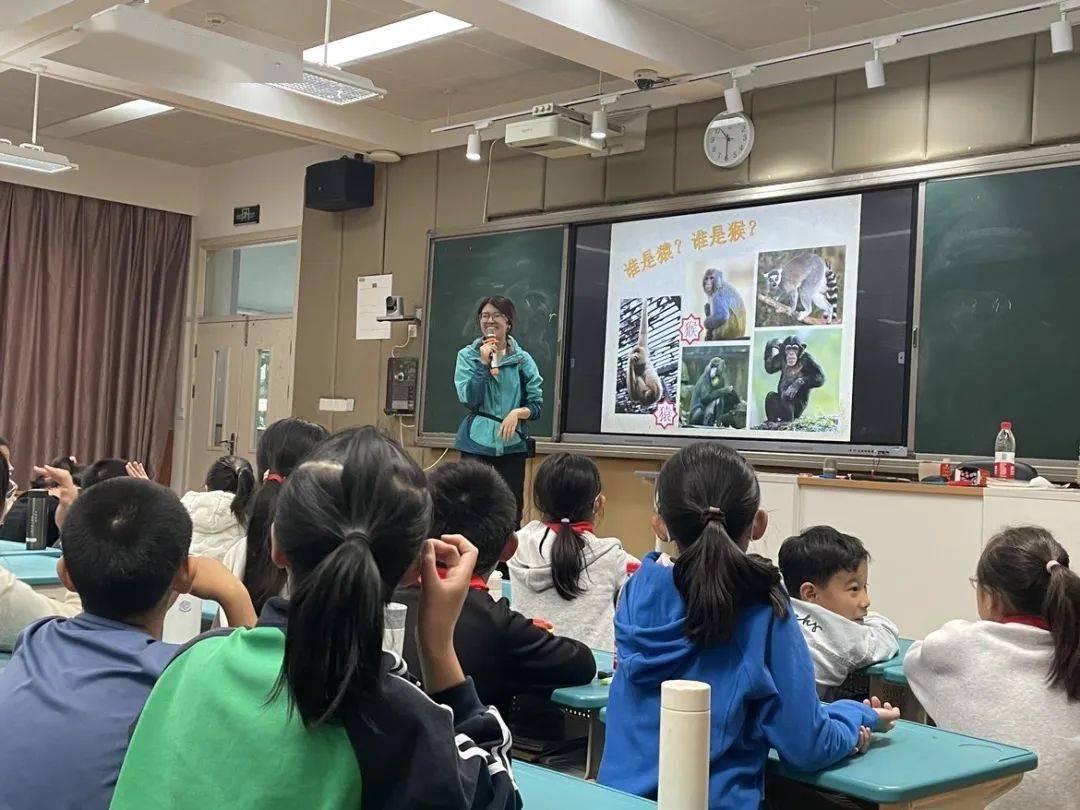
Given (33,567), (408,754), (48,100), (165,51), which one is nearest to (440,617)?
(408,754)

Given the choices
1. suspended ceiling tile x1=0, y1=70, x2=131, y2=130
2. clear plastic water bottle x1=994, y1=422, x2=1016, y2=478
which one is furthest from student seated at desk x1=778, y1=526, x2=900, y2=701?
suspended ceiling tile x1=0, y1=70, x2=131, y2=130

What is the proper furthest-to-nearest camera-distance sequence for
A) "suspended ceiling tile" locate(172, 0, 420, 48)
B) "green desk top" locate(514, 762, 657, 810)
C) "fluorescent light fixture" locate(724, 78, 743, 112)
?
"suspended ceiling tile" locate(172, 0, 420, 48) < "fluorescent light fixture" locate(724, 78, 743, 112) < "green desk top" locate(514, 762, 657, 810)

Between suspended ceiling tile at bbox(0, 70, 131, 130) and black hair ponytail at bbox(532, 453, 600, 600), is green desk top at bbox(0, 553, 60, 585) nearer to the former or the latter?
black hair ponytail at bbox(532, 453, 600, 600)

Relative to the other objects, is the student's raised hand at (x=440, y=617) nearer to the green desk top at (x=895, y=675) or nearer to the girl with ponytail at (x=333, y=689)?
the girl with ponytail at (x=333, y=689)

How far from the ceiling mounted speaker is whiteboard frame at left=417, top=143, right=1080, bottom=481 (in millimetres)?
1868

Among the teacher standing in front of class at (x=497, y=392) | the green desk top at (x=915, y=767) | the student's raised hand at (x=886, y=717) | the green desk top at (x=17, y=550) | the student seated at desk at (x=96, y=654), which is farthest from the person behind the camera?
A: the teacher standing in front of class at (x=497, y=392)

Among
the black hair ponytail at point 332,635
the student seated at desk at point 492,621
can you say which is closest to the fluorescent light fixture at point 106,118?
A: the student seated at desk at point 492,621

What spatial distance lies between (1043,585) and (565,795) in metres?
1.20

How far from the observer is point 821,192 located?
549 cm

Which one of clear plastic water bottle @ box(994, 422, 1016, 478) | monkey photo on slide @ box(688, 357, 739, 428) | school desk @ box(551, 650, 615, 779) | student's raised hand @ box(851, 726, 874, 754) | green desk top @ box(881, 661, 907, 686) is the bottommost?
school desk @ box(551, 650, 615, 779)

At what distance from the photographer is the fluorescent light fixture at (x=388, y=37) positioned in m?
5.76

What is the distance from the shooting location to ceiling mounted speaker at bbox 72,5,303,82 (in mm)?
4715

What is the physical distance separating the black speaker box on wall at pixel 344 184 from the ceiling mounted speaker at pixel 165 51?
1234mm

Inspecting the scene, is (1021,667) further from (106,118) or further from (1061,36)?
(106,118)
